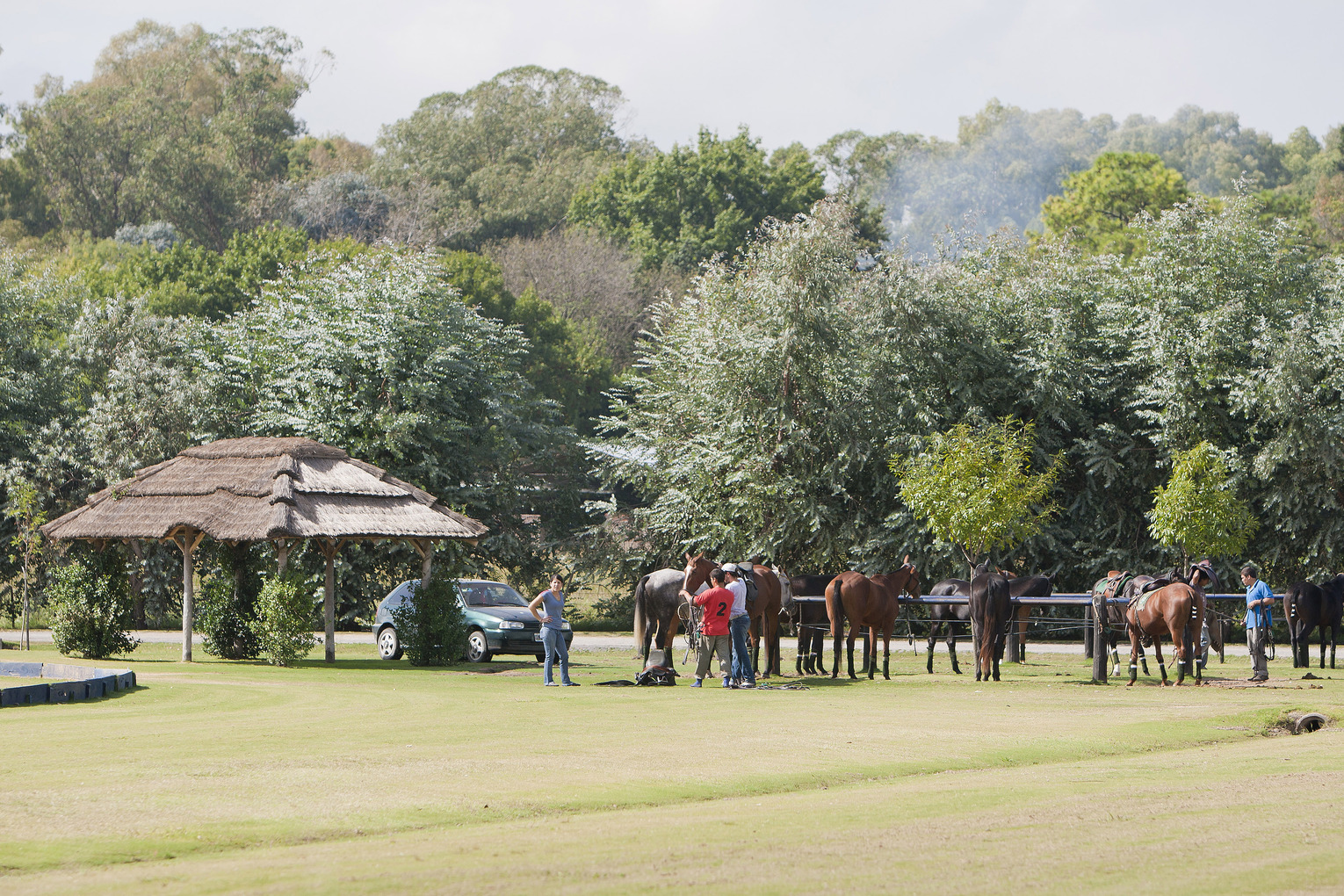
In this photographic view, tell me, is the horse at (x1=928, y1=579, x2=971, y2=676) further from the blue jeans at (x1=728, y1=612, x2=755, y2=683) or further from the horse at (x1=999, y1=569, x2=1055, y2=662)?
the blue jeans at (x1=728, y1=612, x2=755, y2=683)

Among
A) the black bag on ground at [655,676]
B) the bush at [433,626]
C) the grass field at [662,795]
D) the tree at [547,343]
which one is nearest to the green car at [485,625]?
the bush at [433,626]

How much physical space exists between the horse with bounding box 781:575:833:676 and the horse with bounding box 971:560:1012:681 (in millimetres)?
2003

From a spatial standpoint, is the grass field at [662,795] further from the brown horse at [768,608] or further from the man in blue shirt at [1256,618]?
the brown horse at [768,608]

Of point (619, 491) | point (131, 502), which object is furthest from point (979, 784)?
point (619, 491)

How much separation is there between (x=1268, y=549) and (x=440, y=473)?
2125 cm

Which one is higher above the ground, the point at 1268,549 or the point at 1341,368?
the point at 1341,368

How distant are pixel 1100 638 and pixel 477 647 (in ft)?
38.1

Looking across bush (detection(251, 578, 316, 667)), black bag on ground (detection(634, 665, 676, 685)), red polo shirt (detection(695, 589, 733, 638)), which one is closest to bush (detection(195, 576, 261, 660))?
bush (detection(251, 578, 316, 667))

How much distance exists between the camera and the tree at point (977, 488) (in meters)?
28.3

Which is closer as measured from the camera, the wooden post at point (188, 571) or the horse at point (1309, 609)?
the horse at point (1309, 609)

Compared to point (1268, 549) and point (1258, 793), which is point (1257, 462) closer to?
point (1268, 549)

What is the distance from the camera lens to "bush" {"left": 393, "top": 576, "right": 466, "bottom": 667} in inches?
1006

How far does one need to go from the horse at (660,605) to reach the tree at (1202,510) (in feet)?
42.3

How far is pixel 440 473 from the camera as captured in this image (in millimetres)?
36531
